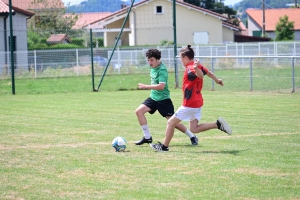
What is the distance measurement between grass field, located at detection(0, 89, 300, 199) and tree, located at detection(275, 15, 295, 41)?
43.3 m

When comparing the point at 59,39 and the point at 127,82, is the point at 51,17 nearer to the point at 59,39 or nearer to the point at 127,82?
the point at 59,39

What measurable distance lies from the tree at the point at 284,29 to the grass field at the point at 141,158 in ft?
142

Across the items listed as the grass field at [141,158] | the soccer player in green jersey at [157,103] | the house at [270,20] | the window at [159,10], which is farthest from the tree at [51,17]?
the soccer player in green jersey at [157,103]

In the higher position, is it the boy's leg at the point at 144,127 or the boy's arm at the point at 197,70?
the boy's arm at the point at 197,70

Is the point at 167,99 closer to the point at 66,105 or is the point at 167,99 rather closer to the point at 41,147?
the point at 41,147

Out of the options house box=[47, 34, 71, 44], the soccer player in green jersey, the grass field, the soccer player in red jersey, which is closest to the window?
house box=[47, 34, 71, 44]

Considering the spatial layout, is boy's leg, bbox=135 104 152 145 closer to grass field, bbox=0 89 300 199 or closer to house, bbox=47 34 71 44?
grass field, bbox=0 89 300 199

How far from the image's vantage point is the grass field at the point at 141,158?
6.51 m

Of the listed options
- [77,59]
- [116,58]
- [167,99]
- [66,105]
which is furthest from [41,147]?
[116,58]

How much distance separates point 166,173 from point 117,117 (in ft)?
21.2

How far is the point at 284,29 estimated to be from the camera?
57.3 m

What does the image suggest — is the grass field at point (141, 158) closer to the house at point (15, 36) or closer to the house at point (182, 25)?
the house at point (15, 36)

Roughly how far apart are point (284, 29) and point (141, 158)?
50977 millimetres

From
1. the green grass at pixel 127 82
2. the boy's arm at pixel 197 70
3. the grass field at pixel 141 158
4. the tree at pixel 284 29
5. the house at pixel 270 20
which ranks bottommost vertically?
the grass field at pixel 141 158
